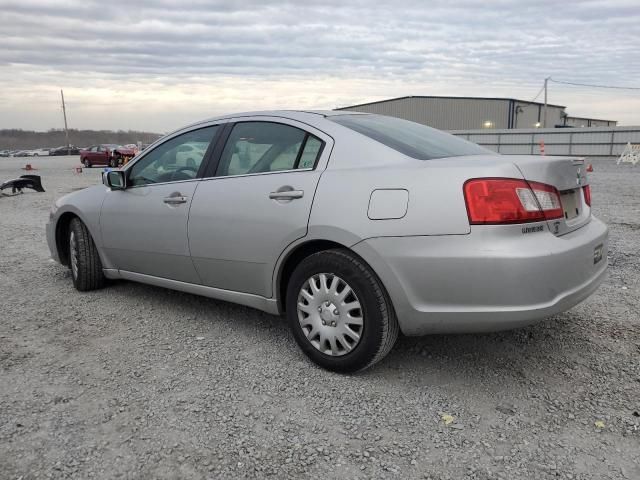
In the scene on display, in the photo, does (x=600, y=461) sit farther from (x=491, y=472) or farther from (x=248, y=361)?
(x=248, y=361)

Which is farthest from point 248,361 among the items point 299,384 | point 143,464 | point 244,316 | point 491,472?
point 491,472

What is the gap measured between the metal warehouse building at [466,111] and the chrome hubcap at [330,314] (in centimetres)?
4860

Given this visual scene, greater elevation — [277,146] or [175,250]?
[277,146]

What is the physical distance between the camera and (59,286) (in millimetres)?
5016

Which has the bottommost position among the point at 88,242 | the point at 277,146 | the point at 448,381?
the point at 448,381

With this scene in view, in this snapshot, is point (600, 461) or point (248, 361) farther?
point (248, 361)

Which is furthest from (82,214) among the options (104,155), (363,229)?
(104,155)

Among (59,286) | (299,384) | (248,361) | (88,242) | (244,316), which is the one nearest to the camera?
(299,384)

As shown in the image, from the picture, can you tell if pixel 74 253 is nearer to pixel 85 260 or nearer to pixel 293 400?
pixel 85 260

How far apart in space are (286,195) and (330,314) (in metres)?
0.75

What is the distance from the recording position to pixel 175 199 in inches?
149

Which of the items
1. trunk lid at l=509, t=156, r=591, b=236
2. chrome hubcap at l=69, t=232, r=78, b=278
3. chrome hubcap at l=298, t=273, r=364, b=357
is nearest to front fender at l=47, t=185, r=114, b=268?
chrome hubcap at l=69, t=232, r=78, b=278

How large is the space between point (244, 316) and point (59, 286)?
211 centimetres

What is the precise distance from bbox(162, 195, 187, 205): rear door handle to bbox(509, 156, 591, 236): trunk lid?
7.19 feet
